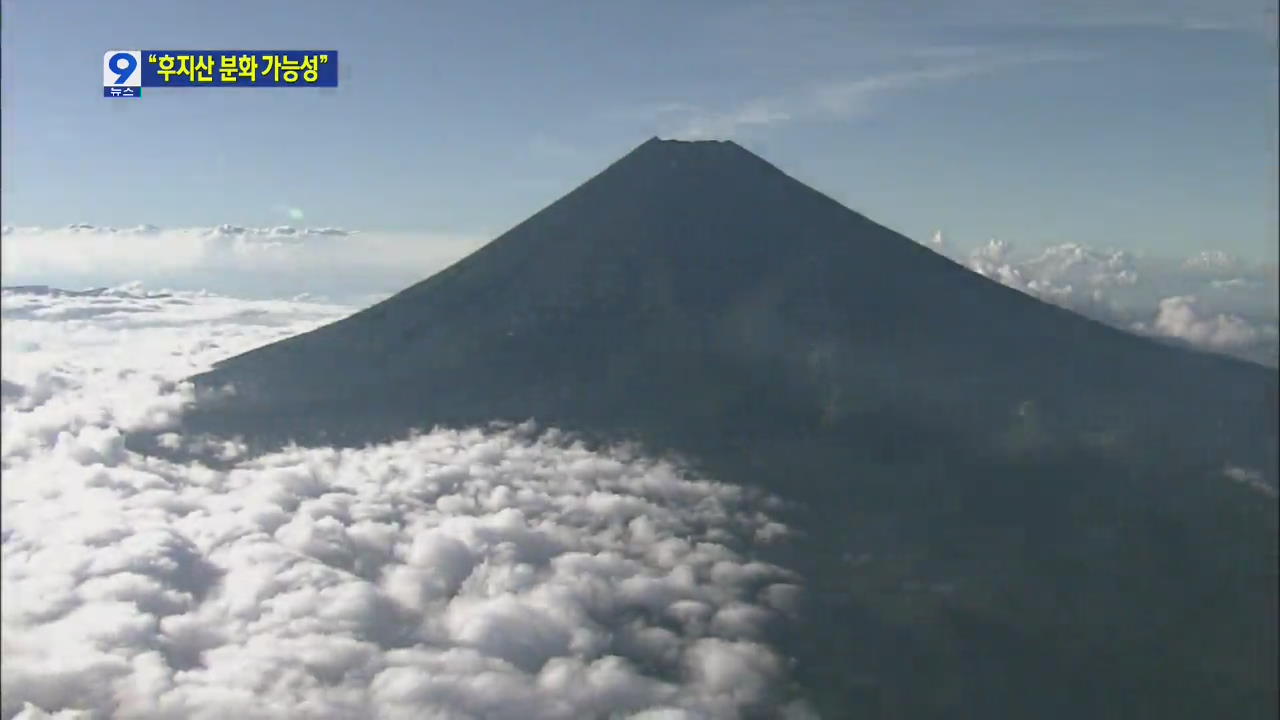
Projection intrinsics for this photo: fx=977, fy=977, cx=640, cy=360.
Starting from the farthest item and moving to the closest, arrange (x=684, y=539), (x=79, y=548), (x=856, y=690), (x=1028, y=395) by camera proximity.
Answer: (x=1028, y=395)
(x=684, y=539)
(x=79, y=548)
(x=856, y=690)

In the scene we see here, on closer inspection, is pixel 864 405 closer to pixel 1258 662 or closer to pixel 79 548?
pixel 1258 662

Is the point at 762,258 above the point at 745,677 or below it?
above

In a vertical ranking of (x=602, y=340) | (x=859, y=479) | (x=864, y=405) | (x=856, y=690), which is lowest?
(x=856, y=690)

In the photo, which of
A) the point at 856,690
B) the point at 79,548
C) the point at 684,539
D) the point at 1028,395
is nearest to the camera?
the point at 856,690

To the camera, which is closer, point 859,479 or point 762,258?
point 859,479

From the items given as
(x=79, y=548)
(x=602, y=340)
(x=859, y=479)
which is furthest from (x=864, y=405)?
(x=79, y=548)

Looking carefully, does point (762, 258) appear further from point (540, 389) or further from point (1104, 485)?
point (1104, 485)
